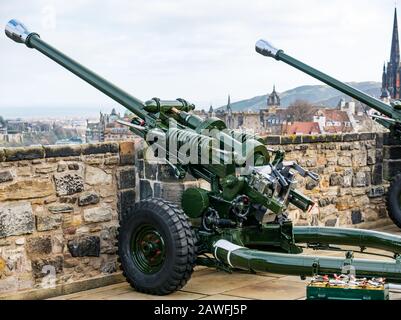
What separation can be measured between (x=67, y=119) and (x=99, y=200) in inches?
435

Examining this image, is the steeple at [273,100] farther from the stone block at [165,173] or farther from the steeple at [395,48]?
the stone block at [165,173]

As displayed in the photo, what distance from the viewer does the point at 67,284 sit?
18.5 ft

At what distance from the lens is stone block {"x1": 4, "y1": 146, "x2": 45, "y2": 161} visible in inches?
209

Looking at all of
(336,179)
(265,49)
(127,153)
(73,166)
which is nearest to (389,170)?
(336,179)

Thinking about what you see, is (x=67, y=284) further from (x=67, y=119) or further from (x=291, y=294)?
(x=67, y=119)

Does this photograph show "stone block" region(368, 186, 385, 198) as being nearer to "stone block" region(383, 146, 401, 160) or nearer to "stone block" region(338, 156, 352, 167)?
"stone block" region(383, 146, 401, 160)

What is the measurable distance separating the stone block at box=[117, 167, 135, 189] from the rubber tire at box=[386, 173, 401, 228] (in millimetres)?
3634

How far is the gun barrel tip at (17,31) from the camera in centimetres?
613

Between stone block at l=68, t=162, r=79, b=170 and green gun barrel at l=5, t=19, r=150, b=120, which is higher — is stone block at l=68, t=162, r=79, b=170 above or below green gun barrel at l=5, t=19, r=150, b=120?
below

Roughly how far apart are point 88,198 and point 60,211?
0.95 feet

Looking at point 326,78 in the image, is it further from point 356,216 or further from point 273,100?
point 273,100

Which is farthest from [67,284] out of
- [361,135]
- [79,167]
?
[361,135]

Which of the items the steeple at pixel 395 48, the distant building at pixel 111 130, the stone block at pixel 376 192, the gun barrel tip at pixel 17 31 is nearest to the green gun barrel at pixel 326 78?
the stone block at pixel 376 192

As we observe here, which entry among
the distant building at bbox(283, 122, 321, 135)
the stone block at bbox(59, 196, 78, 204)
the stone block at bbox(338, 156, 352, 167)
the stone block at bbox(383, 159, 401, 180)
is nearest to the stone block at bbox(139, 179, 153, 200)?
Answer: the stone block at bbox(59, 196, 78, 204)
